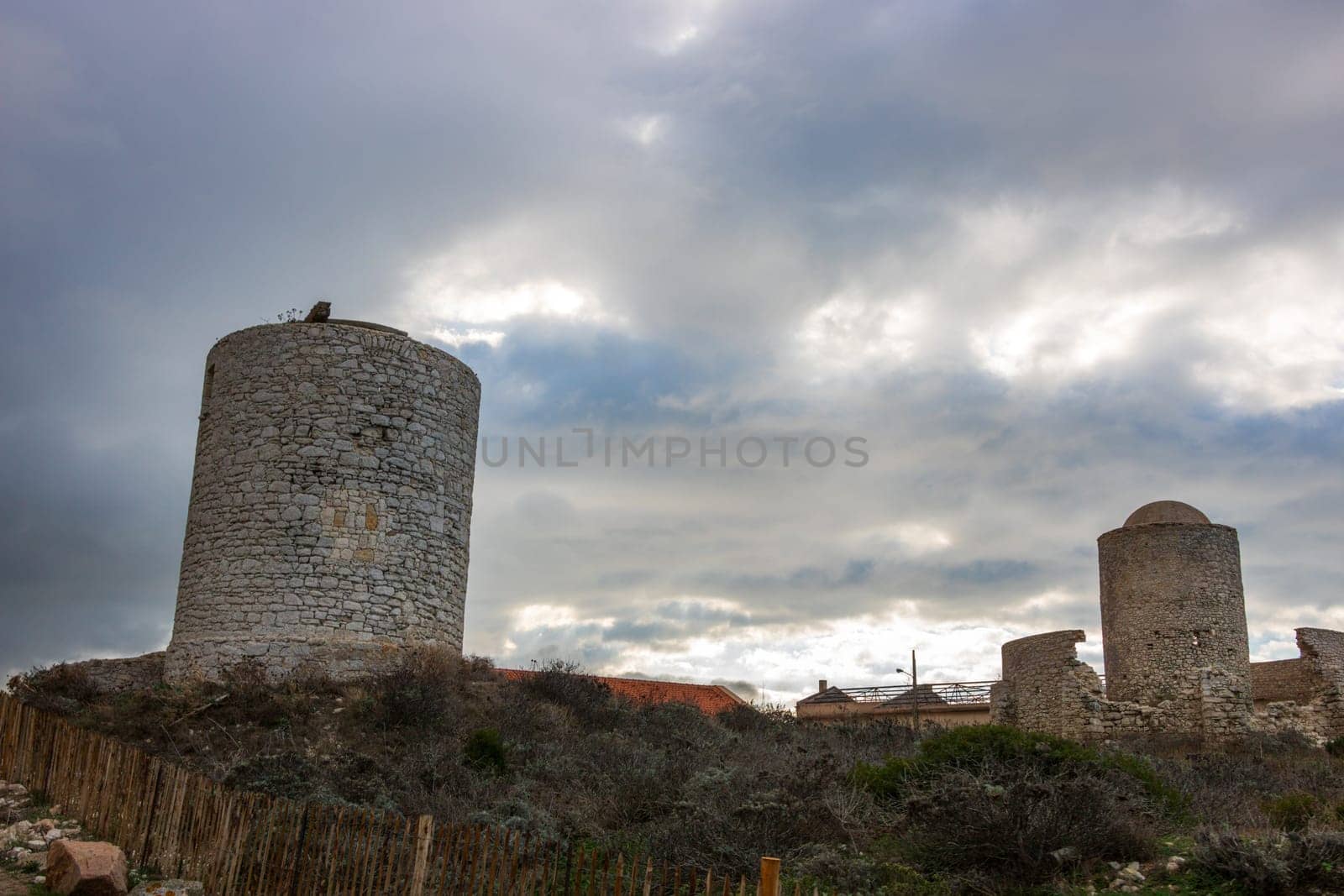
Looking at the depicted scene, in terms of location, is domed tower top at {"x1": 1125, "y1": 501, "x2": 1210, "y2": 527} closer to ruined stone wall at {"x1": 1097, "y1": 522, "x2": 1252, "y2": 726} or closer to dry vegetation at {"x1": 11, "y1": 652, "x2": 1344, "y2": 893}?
ruined stone wall at {"x1": 1097, "y1": 522, "x2": 1252, "y2": 726}

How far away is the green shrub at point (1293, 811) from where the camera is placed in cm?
965

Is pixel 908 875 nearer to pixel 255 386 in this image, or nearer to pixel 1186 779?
pixel 1186 779

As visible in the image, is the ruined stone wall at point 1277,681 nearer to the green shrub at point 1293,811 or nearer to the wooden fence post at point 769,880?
the green shrub at point 1293,811

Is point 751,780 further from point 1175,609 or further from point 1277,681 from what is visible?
point 1277,681

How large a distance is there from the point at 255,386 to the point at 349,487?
2253 millimetres

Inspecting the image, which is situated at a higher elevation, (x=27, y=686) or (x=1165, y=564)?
(x=1165, y=564)

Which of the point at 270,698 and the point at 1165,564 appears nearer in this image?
the point at 270,698

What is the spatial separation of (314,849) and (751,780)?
14.9 feet

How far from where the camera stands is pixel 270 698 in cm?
1424

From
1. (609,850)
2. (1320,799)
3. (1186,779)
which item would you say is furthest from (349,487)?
(1320,799)

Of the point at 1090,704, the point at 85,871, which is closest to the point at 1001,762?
the point at 85,871

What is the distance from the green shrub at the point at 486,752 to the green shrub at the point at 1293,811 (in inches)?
314

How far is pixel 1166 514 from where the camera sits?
2533cm

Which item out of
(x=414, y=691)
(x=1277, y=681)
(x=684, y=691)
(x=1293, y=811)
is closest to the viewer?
(x=1293, y=811)
